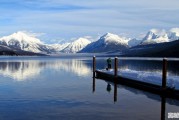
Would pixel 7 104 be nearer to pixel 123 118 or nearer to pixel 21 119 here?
pixel 21 119

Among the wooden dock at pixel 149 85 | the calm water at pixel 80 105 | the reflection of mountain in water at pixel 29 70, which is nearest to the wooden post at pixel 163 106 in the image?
the calm water at pixel 80 105

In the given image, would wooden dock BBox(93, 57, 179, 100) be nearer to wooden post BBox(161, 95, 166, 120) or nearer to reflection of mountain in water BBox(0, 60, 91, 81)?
wooden post BBox(161, 95, 166, 120)

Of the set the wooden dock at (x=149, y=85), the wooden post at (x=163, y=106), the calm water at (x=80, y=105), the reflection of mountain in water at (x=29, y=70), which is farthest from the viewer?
the reflection of mountain in water at (x=29, y=70)

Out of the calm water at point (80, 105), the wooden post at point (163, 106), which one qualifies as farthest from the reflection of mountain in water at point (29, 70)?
the wooden post at point (163, 106)

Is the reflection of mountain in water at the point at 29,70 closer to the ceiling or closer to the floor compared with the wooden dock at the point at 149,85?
closer to the floor

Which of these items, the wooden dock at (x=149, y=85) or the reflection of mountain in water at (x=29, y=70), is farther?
the reflection of mountain in water at (x=29, y=70)

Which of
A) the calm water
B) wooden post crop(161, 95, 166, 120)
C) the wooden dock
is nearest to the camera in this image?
the calm water

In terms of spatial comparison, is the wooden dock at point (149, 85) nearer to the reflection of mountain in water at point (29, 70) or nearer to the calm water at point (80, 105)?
the calm water at point (80, 105)

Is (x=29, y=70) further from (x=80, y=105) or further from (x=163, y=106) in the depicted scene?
(x=163, y=106)

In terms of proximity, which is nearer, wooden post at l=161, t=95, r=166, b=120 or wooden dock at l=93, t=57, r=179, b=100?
wooden post at l=161, t=95, r=166, b=120

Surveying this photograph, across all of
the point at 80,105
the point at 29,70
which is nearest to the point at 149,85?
the point at 80,105

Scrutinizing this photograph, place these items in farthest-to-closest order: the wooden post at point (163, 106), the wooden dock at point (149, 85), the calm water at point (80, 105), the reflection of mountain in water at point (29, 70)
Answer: the reflection of mountain in water at point (29, 70)
the wooden dock at point (149, 85)
the wooden post at point (163, 106)
the calm water at point (80, 105)

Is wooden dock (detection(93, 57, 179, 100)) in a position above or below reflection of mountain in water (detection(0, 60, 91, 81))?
above

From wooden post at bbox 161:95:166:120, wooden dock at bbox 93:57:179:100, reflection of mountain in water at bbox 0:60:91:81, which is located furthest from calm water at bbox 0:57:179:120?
reflection of mountain in water at bbox 0:60:91:81
